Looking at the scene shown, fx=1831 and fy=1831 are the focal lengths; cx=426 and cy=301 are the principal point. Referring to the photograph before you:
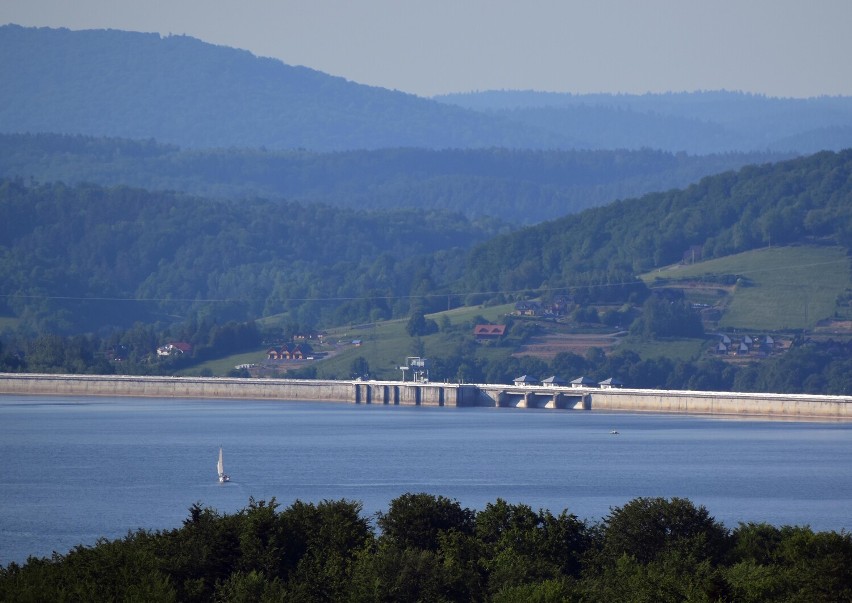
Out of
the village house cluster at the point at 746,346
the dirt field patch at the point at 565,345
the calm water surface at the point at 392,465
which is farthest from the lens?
the dirt field patch at the point at 565,345

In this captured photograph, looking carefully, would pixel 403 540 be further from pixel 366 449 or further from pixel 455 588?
pixel 366 449

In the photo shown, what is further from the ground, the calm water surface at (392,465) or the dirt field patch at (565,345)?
the dirt field patch at (565,345)

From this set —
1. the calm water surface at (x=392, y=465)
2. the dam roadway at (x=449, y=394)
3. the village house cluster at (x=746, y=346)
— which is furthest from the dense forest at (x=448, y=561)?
the village house cluster at (x=746, y=346)

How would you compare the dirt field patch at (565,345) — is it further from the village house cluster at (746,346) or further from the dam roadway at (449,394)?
the dam roadway at (449,394)

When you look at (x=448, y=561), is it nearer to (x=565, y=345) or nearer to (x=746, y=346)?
(x=746, y=346)

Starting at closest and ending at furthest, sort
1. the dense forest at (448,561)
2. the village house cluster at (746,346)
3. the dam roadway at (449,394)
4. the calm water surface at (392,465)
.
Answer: the dense forest at (448,561), the calm water surface at (392,465), the dam roadway at (449,394), the village house cluster at (746,346)

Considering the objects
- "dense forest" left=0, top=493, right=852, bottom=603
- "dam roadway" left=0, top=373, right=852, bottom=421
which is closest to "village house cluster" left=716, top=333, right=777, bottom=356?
"dam roadway" left=0, top=373, right=852, bottom=421
